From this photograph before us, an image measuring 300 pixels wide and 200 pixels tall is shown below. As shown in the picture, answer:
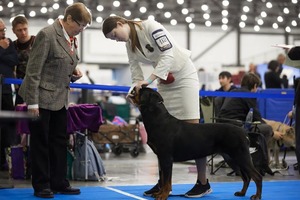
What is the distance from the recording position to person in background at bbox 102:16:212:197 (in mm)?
3877

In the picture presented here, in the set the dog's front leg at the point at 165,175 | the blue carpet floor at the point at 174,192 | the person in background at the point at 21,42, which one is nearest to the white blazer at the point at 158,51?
the dog's front leg at the point at 165,175

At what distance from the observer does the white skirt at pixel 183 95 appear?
13.5 ft

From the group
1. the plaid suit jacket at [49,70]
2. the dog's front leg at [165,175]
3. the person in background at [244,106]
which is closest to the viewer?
the dog's front leg at [165,175]

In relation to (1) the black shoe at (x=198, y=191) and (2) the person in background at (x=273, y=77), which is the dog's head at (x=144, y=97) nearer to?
(1) the black shoe at (x=198, y=191)

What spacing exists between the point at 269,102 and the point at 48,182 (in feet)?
18.3

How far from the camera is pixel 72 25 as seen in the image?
4.07 metres

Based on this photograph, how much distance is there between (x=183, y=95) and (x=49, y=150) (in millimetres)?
1032

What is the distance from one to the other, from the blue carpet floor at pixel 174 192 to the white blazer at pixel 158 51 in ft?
3.01

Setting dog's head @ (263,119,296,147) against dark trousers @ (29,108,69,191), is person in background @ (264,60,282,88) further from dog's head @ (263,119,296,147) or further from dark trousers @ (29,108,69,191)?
dark trousers @ (29,108,69,191)

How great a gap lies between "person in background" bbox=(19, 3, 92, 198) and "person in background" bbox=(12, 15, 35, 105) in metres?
1.30

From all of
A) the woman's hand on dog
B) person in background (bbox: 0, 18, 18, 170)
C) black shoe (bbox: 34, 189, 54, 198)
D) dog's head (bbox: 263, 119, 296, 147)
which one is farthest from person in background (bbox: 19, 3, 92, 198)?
dog's head (bbox: 263, 119, 296, 147)

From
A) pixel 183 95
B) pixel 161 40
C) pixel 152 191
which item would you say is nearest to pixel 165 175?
pixel 152 191

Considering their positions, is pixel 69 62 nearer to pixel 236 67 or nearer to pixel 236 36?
pixel 236 67

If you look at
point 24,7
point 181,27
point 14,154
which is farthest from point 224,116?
point 181,27
